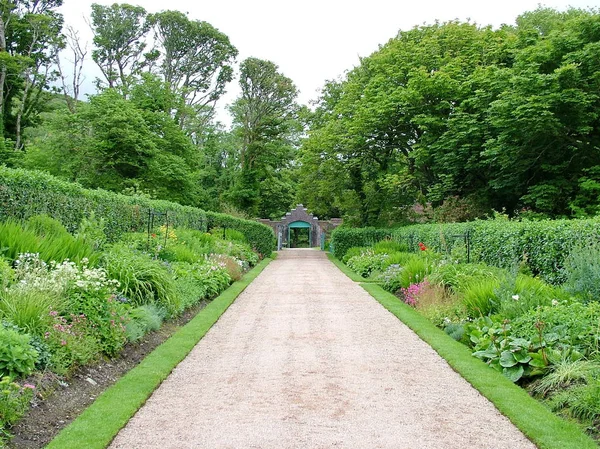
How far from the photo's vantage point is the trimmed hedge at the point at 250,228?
25891mm

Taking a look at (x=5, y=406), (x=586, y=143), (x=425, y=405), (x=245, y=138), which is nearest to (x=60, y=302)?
(x=5, y=406)

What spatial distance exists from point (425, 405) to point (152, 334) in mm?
4673

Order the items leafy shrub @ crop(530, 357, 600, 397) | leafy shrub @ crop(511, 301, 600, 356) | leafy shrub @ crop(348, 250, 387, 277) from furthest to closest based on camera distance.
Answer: leafy shrub @ crop(348, 250, 387, 277), leafy shrub @ crop(511, 301, 600, 356), leafy shrub @ crop(530, 357, 600, 397)

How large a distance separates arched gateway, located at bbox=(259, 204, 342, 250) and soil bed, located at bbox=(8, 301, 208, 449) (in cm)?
4241

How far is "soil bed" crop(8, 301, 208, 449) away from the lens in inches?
164

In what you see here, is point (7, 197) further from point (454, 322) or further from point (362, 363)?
point (454, 322)

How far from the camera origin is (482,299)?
8211 mm

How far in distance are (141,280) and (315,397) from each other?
4685 mm

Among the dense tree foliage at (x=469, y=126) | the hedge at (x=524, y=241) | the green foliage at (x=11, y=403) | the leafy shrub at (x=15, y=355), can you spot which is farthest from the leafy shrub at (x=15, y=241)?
the dense tree foliage at (x=469, y=126)

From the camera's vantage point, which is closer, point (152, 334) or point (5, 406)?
point (5, 406)

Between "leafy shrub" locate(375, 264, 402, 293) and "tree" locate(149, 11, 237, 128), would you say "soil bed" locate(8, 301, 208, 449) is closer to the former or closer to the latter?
"leafy shrub" locate(375, 264, 402, 293)

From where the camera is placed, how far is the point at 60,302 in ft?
20.0

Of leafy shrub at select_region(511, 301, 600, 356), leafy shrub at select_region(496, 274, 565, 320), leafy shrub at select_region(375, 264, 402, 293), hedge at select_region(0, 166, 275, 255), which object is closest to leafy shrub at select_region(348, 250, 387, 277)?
leafy shrub at select_region(375, 264, 402, 293)

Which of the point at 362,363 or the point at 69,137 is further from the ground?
the point at 69,137
